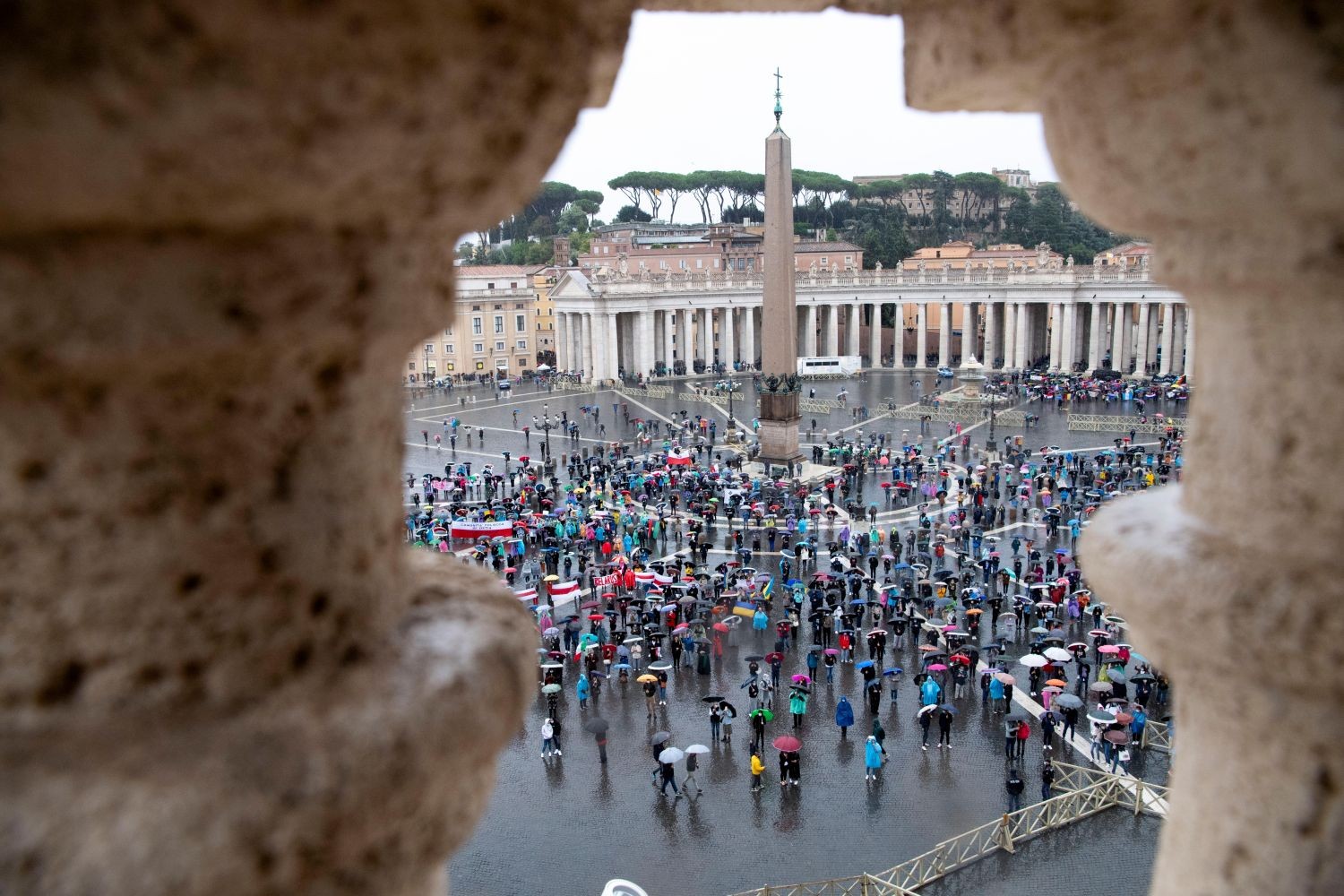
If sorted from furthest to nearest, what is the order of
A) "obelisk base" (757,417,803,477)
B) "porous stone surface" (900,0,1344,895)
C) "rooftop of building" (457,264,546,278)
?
"rooftop of building" (457,264,546,278)
"obelisk base" (757,417,803,477)
"porous stone surface" (900,0,1344,895)

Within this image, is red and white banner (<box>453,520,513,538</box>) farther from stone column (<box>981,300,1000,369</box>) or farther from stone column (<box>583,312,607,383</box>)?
stone column (<box>981,300,1000,369</box>)

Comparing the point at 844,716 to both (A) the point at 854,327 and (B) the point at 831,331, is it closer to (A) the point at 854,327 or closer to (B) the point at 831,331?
(A) the point at 854,327

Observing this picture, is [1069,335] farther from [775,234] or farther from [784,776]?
[784,776]

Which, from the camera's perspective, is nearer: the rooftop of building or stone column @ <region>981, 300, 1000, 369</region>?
stone column @ <region>981, 300, 1000, 369</region>

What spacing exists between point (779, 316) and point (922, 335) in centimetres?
3166

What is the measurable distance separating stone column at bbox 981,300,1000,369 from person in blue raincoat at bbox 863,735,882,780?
178 feet

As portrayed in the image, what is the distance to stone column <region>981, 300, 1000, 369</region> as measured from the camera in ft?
219

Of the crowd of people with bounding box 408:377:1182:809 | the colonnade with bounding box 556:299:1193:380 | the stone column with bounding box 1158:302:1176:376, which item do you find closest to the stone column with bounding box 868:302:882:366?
the colonnade with bounding box 556:299:1193:380

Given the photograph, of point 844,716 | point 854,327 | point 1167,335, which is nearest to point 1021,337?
point 1167,335

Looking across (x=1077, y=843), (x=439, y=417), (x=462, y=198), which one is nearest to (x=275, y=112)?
(x=462, y=198)

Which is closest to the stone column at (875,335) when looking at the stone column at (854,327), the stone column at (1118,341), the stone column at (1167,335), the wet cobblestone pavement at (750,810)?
the stone column at (854,327)

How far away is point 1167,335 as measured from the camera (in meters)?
58.0

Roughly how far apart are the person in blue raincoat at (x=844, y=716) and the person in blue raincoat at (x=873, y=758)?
1192mm

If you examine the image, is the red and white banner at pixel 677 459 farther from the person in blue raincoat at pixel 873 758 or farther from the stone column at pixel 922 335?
the stone column at pixel 922 335
